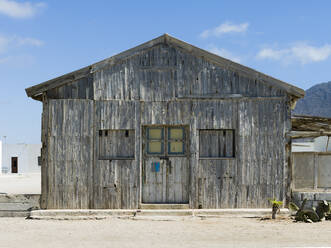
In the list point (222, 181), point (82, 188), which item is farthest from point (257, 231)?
point (82, 188)

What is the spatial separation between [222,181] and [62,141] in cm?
448

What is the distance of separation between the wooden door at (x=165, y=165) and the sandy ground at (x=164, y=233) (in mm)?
1171

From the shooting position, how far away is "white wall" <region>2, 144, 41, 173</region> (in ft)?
176

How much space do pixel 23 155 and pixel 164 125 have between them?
4388 cm

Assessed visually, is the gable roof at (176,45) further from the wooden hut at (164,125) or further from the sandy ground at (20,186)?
the sandy ground at (20,186)

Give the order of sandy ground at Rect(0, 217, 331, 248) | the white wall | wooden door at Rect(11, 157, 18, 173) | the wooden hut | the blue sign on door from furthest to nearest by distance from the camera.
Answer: wooden door at Rect(11, 157, 18, 173) → the white wall → the blue sign on door → the wooden hut → sandy ground at Rect(0, 217, 331, 248)

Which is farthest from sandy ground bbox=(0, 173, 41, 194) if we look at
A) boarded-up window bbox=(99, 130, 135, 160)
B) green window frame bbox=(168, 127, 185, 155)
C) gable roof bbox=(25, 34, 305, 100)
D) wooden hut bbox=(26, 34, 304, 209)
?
green window frame bbox=(168, 127, 185, 155)

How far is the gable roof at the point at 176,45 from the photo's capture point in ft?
43.5

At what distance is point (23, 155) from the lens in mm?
54312

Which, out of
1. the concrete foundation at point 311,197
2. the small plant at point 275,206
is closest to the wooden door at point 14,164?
the concrete foundation at point 311,197

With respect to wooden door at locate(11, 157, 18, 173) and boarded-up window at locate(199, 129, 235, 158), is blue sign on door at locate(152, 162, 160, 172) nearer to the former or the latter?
boarded-up window at locate(199, 129, 235, 158)

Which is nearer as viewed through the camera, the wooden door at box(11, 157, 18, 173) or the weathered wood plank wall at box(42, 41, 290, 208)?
the weathered wood plank wall at box(42, 41, 290, 208)

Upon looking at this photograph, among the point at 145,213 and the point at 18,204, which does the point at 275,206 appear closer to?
the point at 145,213

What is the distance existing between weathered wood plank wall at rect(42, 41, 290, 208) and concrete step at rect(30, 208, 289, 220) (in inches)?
13.6
